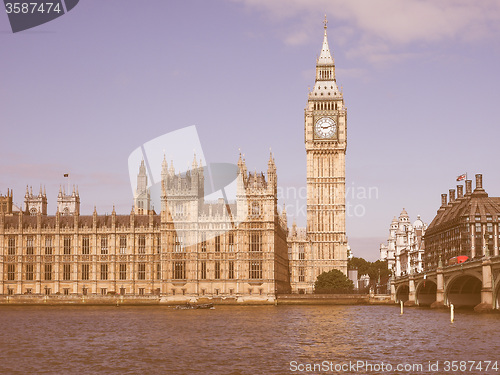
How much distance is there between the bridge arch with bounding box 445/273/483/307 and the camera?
401 feet

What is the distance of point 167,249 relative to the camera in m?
146

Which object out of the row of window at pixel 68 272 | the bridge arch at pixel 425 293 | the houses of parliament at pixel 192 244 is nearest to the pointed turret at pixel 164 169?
the houses of parliament at pixel 192 244

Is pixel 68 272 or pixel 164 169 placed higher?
pixel 164 169

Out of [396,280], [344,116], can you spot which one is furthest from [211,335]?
[344,116]

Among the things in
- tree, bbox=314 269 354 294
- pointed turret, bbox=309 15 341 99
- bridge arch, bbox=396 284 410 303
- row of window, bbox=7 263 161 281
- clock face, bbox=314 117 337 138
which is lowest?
bridge arch, bbox=396 284 410 303

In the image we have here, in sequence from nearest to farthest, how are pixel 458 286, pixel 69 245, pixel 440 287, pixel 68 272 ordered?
pixel 440 287
pixel 458 286
pixel 68 272
pixel 69 245

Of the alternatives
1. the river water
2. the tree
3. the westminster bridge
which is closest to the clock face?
the tree

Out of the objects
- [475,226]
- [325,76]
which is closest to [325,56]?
[325,76]

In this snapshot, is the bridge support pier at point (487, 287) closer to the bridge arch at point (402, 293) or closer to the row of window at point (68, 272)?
the bridge arch at point (402, 293)

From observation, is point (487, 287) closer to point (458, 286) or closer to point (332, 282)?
point (458, 286)

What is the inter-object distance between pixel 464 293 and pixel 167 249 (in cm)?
5295

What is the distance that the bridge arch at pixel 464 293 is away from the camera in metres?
122

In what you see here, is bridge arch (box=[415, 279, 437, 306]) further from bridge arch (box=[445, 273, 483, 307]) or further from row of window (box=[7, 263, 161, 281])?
row of window (box=[7, 263, 161, 281])

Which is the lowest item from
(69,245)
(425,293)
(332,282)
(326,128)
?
(425,293)
